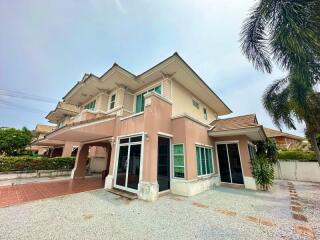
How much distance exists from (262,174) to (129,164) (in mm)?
9565

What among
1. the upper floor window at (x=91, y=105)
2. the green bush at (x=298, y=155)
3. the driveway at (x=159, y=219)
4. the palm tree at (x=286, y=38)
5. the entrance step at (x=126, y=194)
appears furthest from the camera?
the upper floor window at (x=91, y=105)

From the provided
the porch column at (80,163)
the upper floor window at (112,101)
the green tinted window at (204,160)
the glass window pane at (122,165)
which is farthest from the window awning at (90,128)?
the green tinted window at (204,160)

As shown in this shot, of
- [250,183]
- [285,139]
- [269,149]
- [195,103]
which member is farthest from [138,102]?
[285,139]

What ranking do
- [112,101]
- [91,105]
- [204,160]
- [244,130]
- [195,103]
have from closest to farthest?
[244,130]
[204,160]
[112,101]
[195,103]
[91,105]

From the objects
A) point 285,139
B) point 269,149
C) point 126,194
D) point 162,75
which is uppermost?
point 162,75

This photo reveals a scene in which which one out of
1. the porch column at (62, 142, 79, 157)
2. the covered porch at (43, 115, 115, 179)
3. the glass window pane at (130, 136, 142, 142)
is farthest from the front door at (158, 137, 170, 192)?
the porch column at (62, 142, 79, 157)

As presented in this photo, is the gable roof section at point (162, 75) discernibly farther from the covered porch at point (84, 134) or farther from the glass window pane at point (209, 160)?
the glass window pane at point (209, 160)

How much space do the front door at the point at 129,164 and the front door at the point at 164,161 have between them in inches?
57.6

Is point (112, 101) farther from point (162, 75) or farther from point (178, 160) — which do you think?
point (178, 160)

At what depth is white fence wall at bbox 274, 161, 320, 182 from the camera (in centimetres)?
1428

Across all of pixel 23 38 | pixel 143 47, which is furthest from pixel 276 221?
pixel 23 38

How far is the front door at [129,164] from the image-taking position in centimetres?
889

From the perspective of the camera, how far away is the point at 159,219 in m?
5.26

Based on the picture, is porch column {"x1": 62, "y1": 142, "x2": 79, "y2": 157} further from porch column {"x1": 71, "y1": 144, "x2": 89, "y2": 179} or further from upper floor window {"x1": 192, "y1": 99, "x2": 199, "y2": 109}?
upper floor window {"x1": 192, "y1": 99, "x2": 199, "y2": 109}
